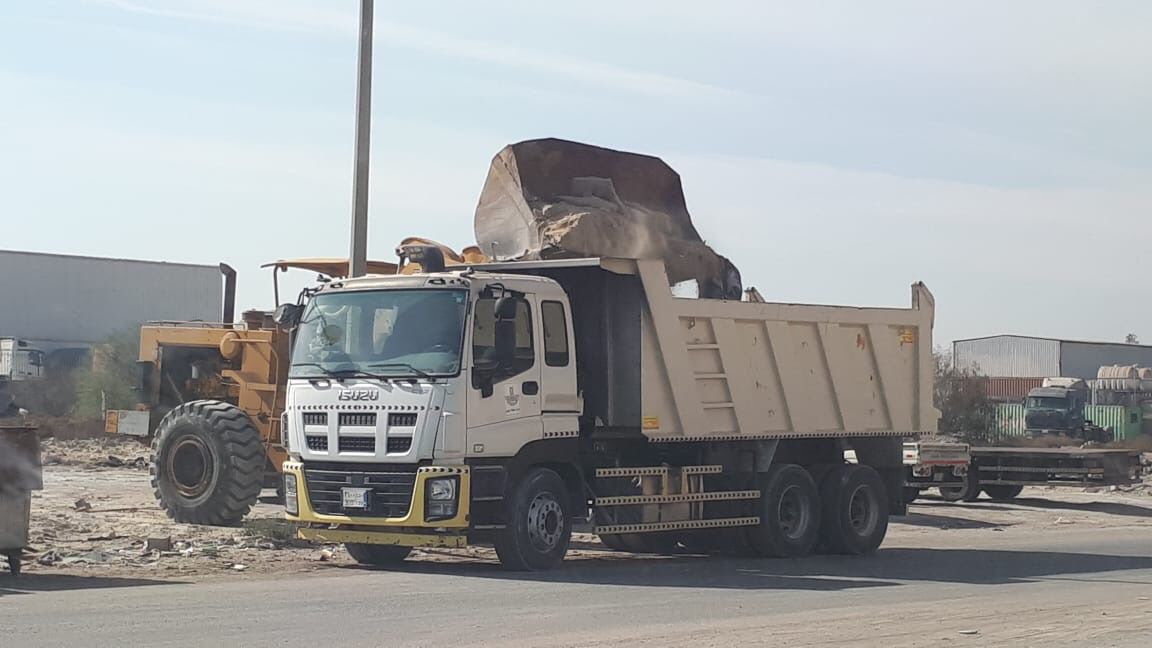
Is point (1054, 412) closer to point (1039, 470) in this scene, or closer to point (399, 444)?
point (1039, 470)

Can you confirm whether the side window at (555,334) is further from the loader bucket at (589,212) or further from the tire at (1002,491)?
the tire at (1002,491)

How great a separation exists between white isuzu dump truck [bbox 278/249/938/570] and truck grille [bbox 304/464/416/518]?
2 cm

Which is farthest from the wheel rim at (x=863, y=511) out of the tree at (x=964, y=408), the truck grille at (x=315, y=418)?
the tree at (x=964, y=408)

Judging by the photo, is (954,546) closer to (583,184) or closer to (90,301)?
(583,184)

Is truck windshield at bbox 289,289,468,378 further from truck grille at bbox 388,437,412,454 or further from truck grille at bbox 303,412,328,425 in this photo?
truck grille at bbox 388,437,412,454

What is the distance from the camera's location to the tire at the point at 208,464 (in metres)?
19.3

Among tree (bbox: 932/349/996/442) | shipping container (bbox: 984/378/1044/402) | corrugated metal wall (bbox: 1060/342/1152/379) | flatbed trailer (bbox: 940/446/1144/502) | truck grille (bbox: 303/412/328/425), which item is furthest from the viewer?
corrugated metal wall (bbox: 1060/342/1152/379)

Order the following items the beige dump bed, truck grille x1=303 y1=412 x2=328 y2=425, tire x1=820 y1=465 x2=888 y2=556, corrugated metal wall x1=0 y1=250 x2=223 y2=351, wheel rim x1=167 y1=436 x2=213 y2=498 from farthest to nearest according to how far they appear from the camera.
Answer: corrugated metal wall x1=0 y1=250 x2=223 y2=351 → wheel rim x1=167 y1=436 x2=213 y2=498 → tire x1=820 y1=465 x2=888 y2=556 → the beige dump bed → truck grille x1=303 y1=412 x2=328 y2=425

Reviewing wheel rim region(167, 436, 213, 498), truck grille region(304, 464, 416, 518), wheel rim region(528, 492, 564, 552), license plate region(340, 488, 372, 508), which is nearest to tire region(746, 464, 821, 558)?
wheel rim region(528, 492, 564, 552)

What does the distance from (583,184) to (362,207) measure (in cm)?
264

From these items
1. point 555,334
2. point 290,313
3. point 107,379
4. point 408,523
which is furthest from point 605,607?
point 107,379

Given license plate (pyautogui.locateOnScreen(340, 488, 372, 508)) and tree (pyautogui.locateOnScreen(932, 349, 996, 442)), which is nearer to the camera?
license plate (pyautogui.locateOnScreen(340, 488, 372, 508))

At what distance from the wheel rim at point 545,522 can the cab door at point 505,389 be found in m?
0.63

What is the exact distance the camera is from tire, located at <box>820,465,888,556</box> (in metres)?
19.1
